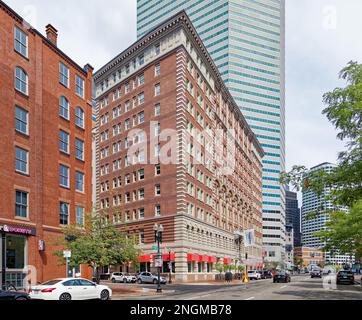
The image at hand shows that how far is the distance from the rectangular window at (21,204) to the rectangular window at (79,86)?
46.6 ft

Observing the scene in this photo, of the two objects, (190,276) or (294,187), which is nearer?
(294,187)

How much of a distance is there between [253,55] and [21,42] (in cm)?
12657

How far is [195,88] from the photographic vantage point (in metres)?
67.5

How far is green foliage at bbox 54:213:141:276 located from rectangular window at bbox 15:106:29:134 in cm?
926

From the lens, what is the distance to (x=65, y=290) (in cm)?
2095

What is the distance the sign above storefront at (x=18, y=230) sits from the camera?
103ft

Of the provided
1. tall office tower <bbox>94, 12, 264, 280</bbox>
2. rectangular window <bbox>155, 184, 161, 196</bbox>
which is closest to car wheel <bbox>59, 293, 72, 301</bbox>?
tall office tower <bbox>94, 12, 264, 280</bbox>

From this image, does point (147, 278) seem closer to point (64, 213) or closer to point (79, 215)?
point (79, 215)

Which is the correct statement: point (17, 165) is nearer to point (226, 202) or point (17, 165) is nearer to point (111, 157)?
point (111, 157)

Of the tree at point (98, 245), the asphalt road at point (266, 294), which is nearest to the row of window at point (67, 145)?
the tree at point (98, 245)

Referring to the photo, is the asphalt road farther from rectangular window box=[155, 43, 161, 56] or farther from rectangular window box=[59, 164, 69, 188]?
rectangular window box=[155, 43, 161, 56]

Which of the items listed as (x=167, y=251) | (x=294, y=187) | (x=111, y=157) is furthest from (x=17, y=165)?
(x=111, y=157)
